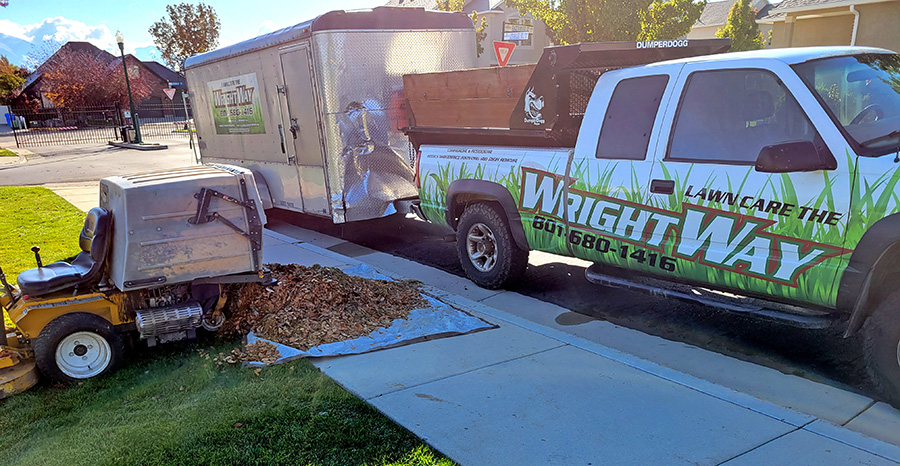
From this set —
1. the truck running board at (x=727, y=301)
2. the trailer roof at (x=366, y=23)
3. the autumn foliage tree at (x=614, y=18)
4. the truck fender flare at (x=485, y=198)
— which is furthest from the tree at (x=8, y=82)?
the truck running board at (x=727, y=301)

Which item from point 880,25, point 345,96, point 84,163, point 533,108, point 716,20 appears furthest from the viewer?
point 716,20

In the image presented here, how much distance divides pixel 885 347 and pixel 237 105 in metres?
9.34

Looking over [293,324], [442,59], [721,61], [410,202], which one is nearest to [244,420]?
[293,324]

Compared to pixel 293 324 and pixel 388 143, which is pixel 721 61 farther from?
pixel 388 143

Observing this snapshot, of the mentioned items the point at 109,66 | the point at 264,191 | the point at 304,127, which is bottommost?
the point at 264,191

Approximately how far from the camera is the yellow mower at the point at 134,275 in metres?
4.51

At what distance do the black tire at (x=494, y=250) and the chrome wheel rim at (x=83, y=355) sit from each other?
11.3ft

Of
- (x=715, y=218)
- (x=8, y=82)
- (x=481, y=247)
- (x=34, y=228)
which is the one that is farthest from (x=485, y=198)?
(x=8, y=82)

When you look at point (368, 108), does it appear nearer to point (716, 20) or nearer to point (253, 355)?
point (253, 355)

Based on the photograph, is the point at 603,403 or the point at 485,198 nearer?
the point at 603,403

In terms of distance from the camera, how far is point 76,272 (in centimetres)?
479

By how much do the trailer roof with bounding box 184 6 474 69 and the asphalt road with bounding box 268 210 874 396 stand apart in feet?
9.72

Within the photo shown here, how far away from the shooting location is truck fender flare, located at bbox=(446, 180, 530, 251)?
6.11 meters

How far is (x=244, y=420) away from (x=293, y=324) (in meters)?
1.48
